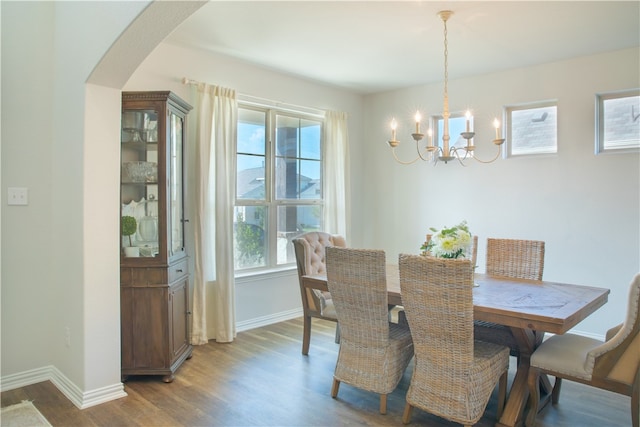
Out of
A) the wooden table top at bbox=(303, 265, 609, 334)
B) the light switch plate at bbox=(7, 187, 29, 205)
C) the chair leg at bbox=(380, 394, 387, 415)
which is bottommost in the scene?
the chair leg at bbox=(380, 394, 387, 415)

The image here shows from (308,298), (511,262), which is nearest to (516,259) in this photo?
(511,262)

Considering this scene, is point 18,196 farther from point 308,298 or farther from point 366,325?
point 366,325

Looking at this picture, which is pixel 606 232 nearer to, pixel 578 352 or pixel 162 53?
pixel 578 352

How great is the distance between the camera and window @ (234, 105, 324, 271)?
15.0ft

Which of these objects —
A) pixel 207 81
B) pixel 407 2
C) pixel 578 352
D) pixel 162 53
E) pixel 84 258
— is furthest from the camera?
pixel 207 81

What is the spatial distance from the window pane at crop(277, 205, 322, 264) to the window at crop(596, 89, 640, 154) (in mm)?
3010

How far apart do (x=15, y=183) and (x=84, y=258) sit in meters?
0.86

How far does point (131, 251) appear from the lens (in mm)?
3176

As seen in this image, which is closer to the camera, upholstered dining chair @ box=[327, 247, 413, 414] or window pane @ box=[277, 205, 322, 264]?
upholstered dining chair @ box=[327, 247, 413, 414]

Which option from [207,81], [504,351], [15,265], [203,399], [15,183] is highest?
[207,81]

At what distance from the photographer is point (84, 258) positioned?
2775 mm

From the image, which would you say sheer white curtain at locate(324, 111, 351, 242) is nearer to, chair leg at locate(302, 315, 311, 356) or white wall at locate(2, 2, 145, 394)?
chair leg at locate(302, 315, 311, 356)

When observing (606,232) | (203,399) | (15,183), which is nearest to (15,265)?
(15,183)

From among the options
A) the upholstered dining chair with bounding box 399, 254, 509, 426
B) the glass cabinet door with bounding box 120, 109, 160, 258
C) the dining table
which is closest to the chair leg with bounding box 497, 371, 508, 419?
the dining table
